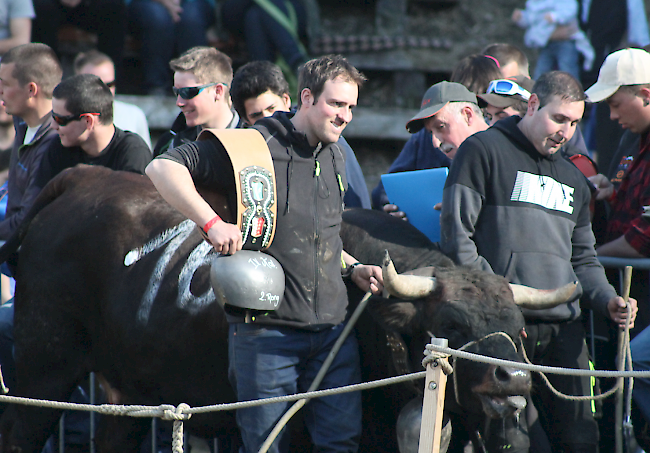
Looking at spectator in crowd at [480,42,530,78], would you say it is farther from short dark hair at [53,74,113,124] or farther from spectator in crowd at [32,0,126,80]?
spectator in crowd at [32,0,126,80]

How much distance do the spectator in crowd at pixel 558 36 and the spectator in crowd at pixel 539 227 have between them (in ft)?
15.5

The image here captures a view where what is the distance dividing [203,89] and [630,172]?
107 inches

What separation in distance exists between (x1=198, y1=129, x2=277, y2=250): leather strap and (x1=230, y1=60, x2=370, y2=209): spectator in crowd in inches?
63.6

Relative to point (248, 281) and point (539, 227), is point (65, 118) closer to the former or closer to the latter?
point (248, 281)

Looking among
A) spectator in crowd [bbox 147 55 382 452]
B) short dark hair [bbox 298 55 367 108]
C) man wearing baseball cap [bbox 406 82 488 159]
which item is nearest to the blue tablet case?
man wearing baseball cap [bbox 406 82 488 159]

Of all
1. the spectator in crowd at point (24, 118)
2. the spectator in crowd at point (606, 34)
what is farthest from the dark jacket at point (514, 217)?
the spectator in crowd at point (606, 34)

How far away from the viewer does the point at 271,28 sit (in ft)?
30.0

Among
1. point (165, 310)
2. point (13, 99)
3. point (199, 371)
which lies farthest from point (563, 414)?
point (13, 99)

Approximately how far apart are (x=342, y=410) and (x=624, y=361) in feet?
4.97

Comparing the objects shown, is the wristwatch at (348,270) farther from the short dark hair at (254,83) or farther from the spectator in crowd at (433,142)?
the short dark hair at (254,83)

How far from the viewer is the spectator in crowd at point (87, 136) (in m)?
5.02

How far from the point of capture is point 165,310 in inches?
174

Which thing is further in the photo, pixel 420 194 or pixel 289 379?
pixel 420 194

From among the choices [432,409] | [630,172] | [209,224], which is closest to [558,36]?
[630,172]
